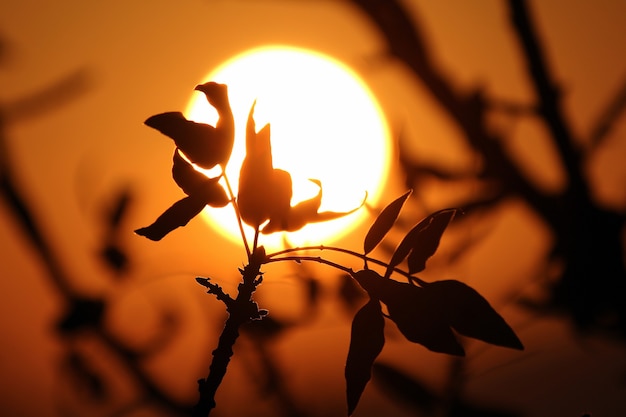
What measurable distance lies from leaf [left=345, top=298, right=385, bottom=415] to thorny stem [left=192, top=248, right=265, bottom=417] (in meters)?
0.10

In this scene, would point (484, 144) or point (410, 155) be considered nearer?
point (484, 144)

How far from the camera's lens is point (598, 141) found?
1646 mm

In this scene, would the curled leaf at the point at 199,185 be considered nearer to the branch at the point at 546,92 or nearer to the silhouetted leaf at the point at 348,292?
the branch at the point at 546,92

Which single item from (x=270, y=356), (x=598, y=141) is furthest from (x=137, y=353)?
(x=598, y=141)

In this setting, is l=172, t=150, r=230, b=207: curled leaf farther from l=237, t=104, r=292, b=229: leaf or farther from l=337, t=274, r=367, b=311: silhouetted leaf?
l=337, t=274, r=367, b=311: silhouetted leaf

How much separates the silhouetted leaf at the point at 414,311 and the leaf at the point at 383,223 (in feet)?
0.30

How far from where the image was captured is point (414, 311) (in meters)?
0.62

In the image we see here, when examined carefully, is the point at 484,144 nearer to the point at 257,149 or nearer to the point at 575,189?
the point at 575,189

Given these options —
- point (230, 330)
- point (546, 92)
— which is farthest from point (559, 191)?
point (230, 330)

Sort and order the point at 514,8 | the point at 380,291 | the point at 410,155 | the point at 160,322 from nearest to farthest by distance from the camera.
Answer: the point at 380,291, the point at 514,8, the point at 410,155, the point at 160,322

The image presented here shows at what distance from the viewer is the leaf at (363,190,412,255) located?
2.36 ft

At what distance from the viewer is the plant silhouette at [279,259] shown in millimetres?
600

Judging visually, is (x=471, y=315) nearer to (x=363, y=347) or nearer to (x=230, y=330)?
(x=363, y=347)

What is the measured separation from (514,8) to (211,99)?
93cm
